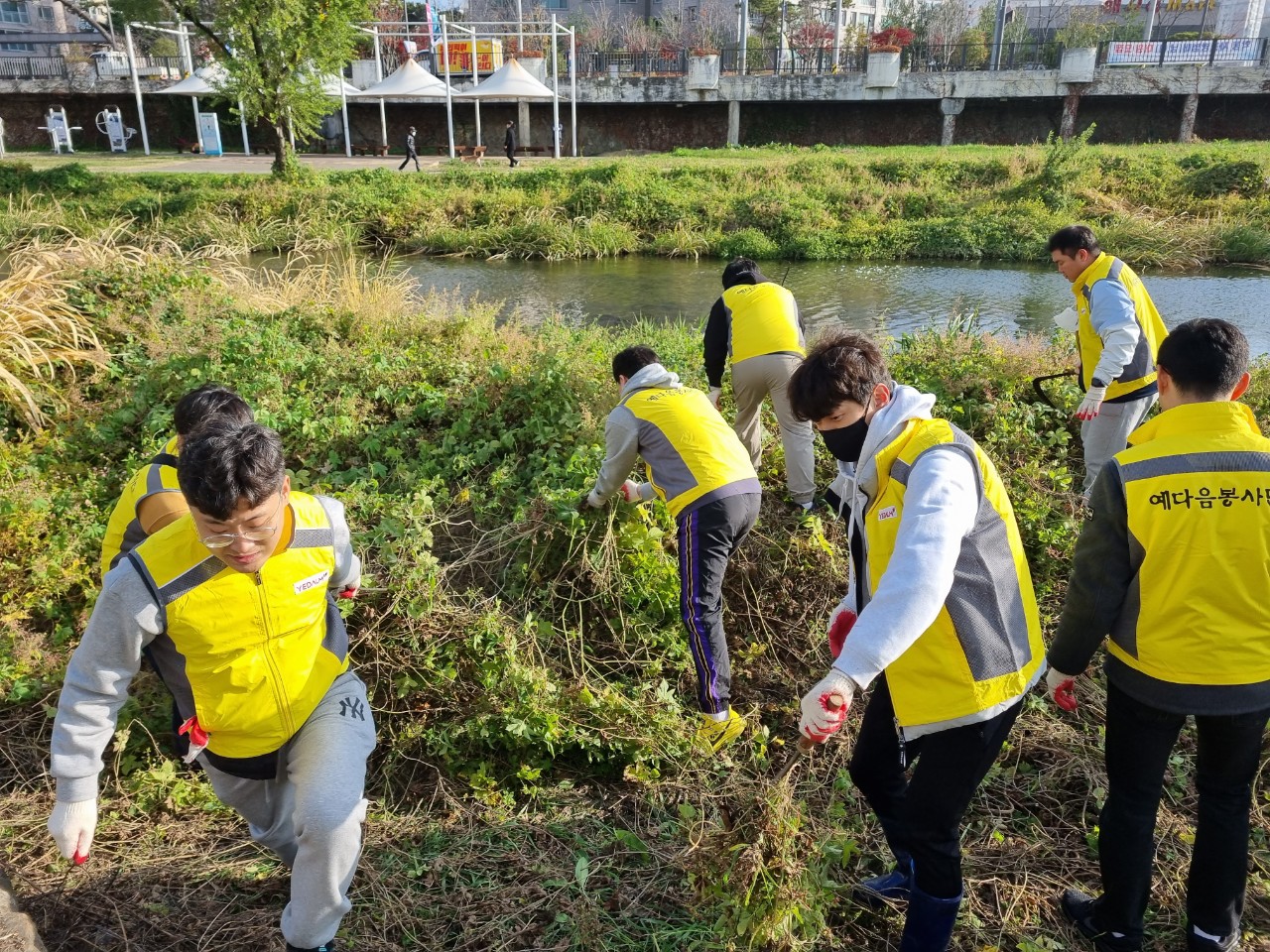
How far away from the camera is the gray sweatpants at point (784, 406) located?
16.5ft

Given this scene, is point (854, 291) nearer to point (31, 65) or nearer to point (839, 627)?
point (839, 627)

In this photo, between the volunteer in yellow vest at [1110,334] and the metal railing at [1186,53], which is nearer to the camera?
the volunteer in yellow vest at [1110,334]

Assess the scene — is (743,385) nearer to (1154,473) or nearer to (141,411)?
(1154,473)

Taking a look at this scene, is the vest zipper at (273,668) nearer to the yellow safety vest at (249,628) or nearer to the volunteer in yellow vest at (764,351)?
the yellow safety vest at (249,628)

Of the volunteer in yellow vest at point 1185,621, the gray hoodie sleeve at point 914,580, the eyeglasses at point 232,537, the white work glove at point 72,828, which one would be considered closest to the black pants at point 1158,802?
the volunteer in yellow vest at point 1185,621

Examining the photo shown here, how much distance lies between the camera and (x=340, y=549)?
8.48 ft

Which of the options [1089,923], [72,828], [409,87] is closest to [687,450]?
[1089,923]

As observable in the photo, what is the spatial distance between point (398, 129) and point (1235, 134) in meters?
30.5

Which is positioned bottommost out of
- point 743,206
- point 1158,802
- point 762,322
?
point 1158,802

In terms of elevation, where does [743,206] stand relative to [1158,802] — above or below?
above

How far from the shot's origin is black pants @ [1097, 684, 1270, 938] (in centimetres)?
247

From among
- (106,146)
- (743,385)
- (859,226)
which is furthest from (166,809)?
(106,146)

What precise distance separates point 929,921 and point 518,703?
1.84m

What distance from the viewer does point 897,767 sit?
2.79 metres
